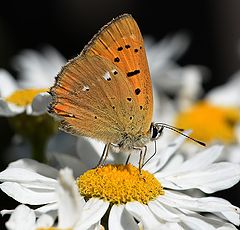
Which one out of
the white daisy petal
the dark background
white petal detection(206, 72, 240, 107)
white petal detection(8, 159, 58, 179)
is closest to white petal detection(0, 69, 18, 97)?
white petal detection(8, 159, 58, 179)

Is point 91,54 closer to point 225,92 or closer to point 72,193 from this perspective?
point 72,193

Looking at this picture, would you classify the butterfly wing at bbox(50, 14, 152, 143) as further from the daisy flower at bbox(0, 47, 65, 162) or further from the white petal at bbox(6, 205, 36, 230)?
the white petal at bbox(6, 205, 36, 230)

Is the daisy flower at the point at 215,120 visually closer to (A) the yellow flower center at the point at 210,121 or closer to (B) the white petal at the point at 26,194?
(A) the yellow flower center at the point at 210,121

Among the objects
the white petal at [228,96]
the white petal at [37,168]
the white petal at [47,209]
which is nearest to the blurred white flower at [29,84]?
the white petal at [37,168]

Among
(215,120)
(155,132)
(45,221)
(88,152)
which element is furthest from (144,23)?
(45,221)

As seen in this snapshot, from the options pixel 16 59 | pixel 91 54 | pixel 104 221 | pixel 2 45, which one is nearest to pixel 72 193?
pixel 104 221

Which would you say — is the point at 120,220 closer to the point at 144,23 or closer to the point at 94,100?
the point at 94,100
